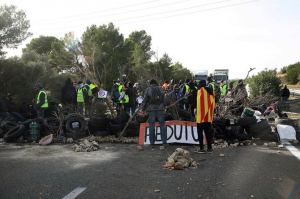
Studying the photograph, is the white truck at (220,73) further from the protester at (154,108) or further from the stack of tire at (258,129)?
the protester at (154,108)

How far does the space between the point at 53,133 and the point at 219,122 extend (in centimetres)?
515

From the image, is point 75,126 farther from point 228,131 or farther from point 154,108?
point 228,131

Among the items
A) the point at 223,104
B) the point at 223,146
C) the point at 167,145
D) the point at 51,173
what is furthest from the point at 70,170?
the point at 223,104

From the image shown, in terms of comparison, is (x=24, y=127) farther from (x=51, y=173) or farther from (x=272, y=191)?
(x=272, y=191)

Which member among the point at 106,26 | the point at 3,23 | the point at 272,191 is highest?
the point at 106,26

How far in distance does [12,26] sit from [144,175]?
20456mm

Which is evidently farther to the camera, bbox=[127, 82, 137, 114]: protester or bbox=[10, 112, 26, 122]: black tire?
bbox=[127, 82, 137, 114]: protester

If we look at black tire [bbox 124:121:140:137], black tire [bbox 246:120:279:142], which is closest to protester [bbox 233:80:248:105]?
black tire [bbox 246:120:279:142]

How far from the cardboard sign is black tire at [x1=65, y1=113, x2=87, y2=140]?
2115mm

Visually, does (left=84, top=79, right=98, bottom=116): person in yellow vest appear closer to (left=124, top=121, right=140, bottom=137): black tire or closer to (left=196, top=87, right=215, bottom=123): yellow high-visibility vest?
(left=124, top=121, right=140, bottom=137): black tire

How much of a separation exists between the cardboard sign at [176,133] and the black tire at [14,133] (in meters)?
3.77

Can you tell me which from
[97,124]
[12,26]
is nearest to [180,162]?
[97,124]

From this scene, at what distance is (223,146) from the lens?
1150cm

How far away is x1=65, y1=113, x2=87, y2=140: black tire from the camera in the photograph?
1304 cm
